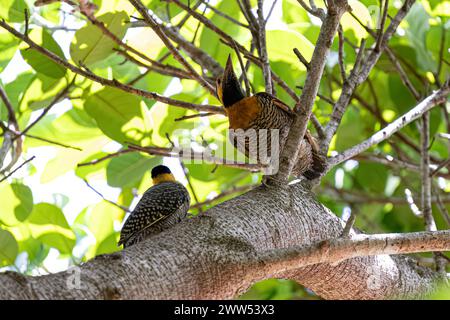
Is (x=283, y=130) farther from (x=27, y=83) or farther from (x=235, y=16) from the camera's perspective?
(x=27, y=83)

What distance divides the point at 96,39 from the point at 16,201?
39.2 inches

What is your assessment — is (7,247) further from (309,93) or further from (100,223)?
(309,93)

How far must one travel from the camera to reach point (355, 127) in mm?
4395

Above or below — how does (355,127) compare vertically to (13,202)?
above

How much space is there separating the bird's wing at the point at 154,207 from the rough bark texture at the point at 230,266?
4.22 feet

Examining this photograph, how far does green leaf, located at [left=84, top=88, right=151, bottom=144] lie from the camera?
3.57 m

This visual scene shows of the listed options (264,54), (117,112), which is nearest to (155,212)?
(117,112)

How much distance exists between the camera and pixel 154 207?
368cm

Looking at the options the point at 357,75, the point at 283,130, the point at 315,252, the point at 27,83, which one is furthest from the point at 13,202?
the point at 315,252

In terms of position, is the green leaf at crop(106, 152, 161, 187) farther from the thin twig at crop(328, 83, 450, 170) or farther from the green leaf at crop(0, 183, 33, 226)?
the thin twig at crop(328, 83, 450, 170)

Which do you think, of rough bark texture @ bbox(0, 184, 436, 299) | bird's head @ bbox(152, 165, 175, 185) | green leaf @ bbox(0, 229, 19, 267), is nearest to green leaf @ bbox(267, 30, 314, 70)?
bird's head @ bbox(152, 165, 175, 185)

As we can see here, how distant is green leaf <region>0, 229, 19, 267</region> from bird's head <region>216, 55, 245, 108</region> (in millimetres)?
1398

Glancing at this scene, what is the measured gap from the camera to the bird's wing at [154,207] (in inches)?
140

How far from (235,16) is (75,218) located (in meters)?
1.77
